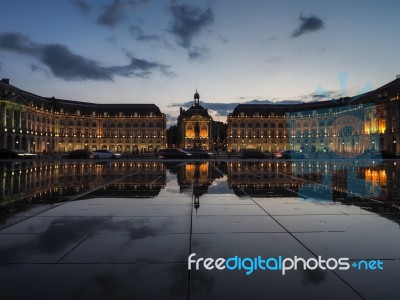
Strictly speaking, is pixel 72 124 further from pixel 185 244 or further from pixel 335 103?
pixel 185 244

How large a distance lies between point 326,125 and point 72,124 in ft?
325

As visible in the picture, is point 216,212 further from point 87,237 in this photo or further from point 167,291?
point 167,291

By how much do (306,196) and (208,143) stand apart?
→ 479 ft

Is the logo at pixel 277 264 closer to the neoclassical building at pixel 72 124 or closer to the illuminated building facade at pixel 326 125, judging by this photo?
the illuminated building facade at pixel 326 125

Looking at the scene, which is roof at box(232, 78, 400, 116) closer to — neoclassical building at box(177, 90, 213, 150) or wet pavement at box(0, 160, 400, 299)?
neoclassical building at box(177, 90, 213, 150)

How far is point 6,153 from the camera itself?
5409cm

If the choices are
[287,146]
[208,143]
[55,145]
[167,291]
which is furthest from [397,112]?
[55,145]

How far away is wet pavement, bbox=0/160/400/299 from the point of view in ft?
13.6

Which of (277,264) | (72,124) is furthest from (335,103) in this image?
(277,264)

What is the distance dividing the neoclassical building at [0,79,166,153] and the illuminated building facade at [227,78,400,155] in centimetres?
3818

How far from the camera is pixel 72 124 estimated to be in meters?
141

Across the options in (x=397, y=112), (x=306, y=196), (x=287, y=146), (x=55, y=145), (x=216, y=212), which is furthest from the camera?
(x=287, y=146)

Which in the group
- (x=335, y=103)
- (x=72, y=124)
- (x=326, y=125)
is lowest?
(x=326, y=125)

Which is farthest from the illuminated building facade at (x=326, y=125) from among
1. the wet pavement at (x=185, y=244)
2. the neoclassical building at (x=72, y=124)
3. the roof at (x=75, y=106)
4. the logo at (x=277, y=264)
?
the logo at (x=277, y=264)
